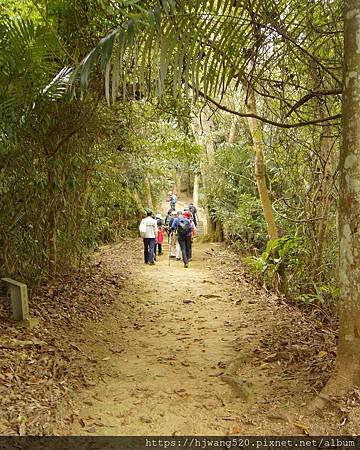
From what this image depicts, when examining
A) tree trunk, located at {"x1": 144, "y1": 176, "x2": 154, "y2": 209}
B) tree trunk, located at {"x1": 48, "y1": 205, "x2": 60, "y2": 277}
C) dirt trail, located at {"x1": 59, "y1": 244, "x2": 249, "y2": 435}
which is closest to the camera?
dirt trail, located at {"x1": 59, "y1": 244, "x2": 249, "y2": 435}

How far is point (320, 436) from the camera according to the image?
9.44 ft

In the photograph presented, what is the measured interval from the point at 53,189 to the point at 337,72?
428 cm

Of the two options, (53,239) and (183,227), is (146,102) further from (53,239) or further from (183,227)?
(183,227)

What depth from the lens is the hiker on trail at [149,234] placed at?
11070mm

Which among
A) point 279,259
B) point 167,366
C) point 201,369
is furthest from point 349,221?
point 279,259

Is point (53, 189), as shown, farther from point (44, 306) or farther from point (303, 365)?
point (303, 365)

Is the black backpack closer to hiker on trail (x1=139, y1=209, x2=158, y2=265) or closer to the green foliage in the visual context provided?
hiker on trail (x1=139, y1=209, x2=158, y2=265)

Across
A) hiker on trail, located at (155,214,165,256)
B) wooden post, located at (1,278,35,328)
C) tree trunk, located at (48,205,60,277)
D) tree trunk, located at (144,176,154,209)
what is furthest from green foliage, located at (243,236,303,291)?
tree trunk, located at (144,176,154,209)

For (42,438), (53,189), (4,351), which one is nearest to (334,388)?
(42,438)

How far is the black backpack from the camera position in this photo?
10.6 metres

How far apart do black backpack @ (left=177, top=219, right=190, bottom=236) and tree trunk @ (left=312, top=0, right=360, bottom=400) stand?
7.52m

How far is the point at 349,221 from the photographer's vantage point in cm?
309

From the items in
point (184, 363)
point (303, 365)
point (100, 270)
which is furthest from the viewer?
point (100, 270)

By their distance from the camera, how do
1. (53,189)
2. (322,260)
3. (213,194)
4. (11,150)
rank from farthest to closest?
1. (213,194)
2. (322,260)
3. (53,189)
4. (11,150)
